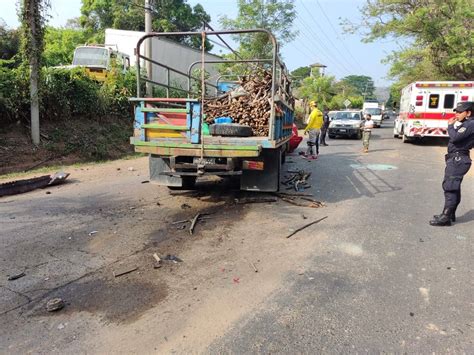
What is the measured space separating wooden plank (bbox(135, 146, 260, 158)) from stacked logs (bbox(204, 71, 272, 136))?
127 centimetres

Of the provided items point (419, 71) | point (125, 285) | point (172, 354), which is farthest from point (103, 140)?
point (419, 71)

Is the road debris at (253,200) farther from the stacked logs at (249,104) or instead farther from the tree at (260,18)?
the tree at (260,18)

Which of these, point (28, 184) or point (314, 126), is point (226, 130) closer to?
point (28, 184)

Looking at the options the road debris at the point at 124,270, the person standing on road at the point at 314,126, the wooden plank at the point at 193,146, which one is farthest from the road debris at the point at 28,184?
the person standing on road at the point at 314,126

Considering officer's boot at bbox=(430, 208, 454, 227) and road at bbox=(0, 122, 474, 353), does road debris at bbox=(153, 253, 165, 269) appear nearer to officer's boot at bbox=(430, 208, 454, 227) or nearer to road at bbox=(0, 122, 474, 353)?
road at bbox=(0, 122, 474, 353)

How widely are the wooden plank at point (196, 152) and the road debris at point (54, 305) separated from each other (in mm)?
2926

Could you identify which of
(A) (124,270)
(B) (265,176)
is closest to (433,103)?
(B) (265,176)

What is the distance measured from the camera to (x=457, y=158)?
554cm

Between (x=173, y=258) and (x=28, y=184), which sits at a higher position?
(x=28, y=184)

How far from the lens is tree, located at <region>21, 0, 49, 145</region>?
35.4 ft

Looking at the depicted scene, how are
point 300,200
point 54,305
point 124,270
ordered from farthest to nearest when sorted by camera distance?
1. point 300,200
2. point 124,270
3. point 54,305

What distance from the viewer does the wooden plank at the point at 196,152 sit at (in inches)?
223

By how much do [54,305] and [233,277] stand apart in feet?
5.48

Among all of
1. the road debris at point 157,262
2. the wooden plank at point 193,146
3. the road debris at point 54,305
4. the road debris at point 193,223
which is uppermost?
the wooden plank at point 193,146
